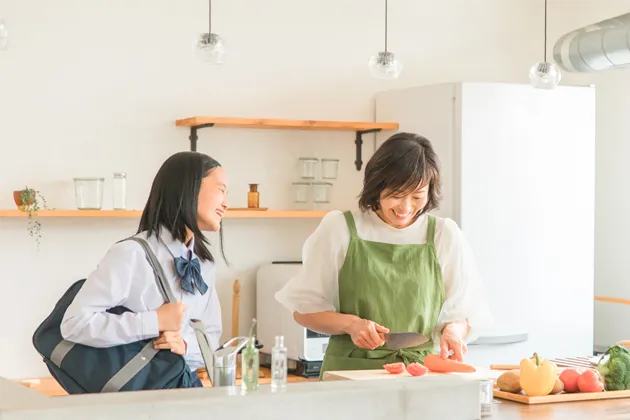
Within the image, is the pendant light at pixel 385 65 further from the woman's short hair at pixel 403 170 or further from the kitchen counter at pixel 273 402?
the kitchen counter at pixel 273 402

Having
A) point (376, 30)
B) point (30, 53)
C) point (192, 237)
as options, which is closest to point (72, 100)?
point (30, 53)

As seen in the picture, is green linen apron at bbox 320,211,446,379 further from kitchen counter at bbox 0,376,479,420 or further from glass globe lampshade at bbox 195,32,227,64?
glass globe lampshade at bbox 195,32,227,64

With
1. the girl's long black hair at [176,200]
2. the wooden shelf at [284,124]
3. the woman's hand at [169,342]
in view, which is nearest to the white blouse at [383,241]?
the girl's long black hair at [176,200]

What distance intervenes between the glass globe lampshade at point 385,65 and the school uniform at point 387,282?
1.27m

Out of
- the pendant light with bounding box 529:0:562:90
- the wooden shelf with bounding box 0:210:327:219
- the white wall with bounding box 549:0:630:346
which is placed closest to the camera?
the pendant light with bounding box 529:0:562:90

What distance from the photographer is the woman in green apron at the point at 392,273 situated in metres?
2.75

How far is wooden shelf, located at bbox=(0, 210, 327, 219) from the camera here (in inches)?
164

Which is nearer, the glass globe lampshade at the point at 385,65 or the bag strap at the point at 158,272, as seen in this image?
the bag strap at the point at 158,272

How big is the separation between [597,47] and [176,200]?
2.55m

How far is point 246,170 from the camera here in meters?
4.71

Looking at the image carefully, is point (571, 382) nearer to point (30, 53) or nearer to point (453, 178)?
point (453, 178)

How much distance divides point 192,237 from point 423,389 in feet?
2.71

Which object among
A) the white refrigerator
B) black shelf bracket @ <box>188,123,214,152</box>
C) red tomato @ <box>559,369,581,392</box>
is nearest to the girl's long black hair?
red tomato @ <box>559,369,581,392</box>

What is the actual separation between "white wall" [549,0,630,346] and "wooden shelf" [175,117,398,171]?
1.20m
